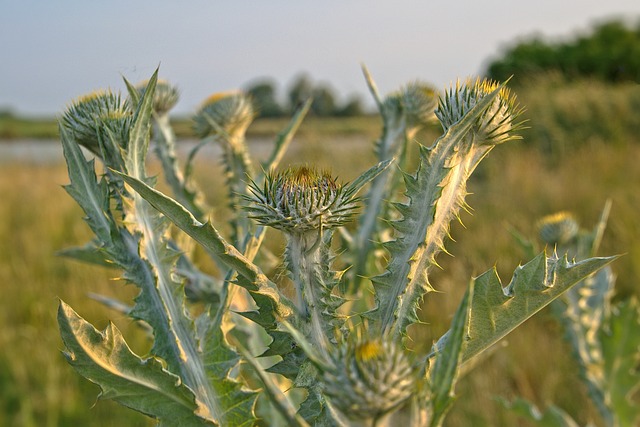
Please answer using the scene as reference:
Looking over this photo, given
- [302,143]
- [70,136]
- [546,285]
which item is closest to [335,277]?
[546,285]

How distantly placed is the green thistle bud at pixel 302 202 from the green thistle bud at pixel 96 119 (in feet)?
1.19

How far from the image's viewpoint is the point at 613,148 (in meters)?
13.1

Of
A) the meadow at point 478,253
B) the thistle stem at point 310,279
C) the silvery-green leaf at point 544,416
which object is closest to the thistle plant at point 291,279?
the thistle stem at point 310,279

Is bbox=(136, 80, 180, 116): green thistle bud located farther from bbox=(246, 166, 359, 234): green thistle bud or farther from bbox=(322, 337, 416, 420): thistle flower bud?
bbox=(322, 337, 416, 420): thistle flower bud

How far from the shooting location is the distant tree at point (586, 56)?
27281 mm

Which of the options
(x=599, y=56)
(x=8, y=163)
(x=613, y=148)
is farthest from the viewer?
(x=599, y=56)

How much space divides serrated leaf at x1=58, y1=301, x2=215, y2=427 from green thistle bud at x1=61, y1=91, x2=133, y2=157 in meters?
0.39

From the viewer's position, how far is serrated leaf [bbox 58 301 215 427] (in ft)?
3.38

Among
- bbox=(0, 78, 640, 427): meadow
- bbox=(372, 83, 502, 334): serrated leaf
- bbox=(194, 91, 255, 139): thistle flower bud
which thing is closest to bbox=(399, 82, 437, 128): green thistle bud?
bbox=(0, 78, 640, 427): meadow

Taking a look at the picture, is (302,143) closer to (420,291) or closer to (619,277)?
(619,277)

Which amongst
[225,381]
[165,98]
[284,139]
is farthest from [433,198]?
[165,98]

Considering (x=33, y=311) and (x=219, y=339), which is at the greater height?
(x=219, y=339)

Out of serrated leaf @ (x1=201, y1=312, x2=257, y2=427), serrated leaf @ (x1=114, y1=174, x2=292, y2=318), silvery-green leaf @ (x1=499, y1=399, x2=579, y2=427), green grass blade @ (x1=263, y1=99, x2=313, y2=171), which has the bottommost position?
silvery-green leaf @ (x1=499, y1=399, x2=579, y2=427)

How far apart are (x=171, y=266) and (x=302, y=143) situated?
1717 centimetres
